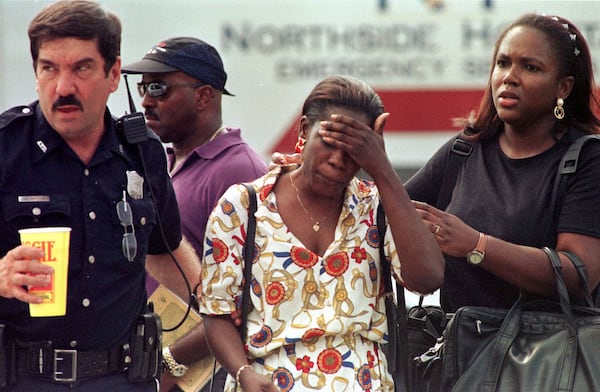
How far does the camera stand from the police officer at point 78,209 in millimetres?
3410

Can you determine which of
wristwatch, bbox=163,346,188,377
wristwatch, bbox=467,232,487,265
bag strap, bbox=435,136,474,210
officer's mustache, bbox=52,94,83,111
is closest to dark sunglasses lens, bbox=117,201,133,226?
officer's mustache, bbox=52,94,83,111

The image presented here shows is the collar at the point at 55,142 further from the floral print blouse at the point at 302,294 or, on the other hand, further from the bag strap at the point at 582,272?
the bag strap at the point at 582,272

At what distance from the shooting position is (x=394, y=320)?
3.65m

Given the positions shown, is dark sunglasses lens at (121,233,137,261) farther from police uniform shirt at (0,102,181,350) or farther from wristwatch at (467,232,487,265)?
wristwatch at (467,232,487,265)

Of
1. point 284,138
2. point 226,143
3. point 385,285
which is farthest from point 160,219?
point 284,138

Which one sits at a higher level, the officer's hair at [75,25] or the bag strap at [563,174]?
the officer's hair at [75,25]

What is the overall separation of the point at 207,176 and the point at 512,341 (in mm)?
1462

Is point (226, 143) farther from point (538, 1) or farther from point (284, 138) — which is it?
point (538, 1)

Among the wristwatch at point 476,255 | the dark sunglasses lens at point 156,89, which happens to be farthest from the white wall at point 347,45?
the wristwatch at point 476,255

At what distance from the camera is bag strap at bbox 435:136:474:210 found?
4.24 m

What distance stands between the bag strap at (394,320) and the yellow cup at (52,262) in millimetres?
997

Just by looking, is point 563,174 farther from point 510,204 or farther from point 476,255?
point 476,255

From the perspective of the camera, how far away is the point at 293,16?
1025 centimetres

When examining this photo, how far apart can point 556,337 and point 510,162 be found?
672 mm
